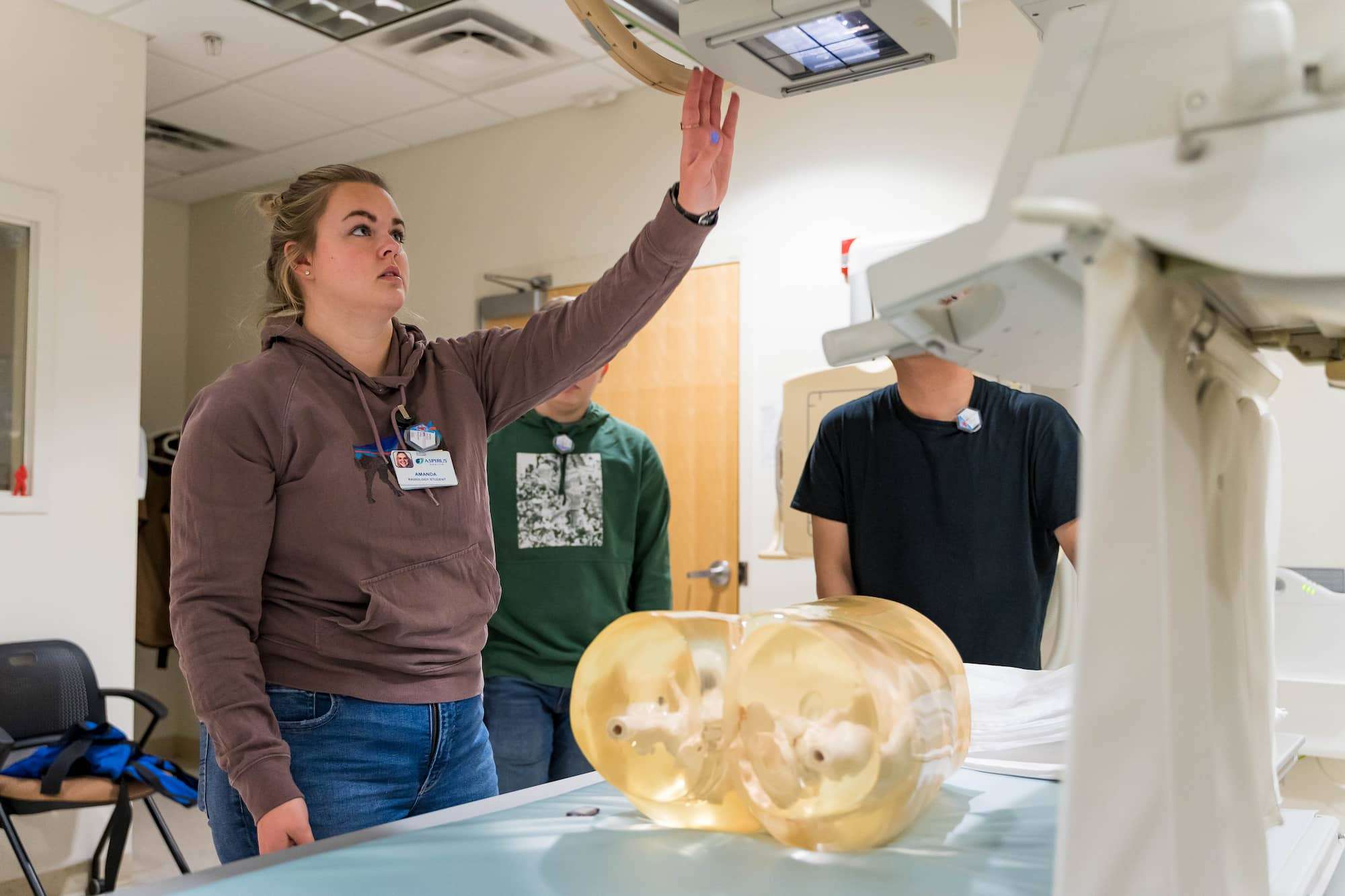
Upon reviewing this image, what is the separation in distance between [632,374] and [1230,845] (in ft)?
11.5

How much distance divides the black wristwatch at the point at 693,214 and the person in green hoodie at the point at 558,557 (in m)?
0.92

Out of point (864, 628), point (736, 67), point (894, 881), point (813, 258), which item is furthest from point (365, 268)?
point (813, 258)

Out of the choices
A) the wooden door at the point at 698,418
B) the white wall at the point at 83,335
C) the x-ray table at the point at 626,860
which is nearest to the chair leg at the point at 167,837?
the white wall at the point at 83,335

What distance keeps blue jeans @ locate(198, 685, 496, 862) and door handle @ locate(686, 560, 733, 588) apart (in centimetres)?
240

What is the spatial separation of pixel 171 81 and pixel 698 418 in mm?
2373

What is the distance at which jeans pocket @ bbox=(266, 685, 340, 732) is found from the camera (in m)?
1.44

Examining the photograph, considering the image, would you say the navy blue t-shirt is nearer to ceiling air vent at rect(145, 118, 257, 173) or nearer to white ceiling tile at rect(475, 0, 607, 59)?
white ceiling tile at rect(475, 0, 607, 59)

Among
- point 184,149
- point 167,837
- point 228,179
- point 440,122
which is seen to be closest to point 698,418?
point 440,122

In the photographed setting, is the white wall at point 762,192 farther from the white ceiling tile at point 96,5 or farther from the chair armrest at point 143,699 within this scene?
the chair armrest at point 143,699

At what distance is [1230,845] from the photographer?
0.77 meters

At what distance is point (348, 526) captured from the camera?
1469 millimetres

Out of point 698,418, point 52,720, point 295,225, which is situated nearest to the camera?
point 295,225

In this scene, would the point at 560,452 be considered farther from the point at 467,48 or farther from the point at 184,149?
the point at 184,149

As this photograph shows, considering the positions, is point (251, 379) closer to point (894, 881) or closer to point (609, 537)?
point (894, 881)
